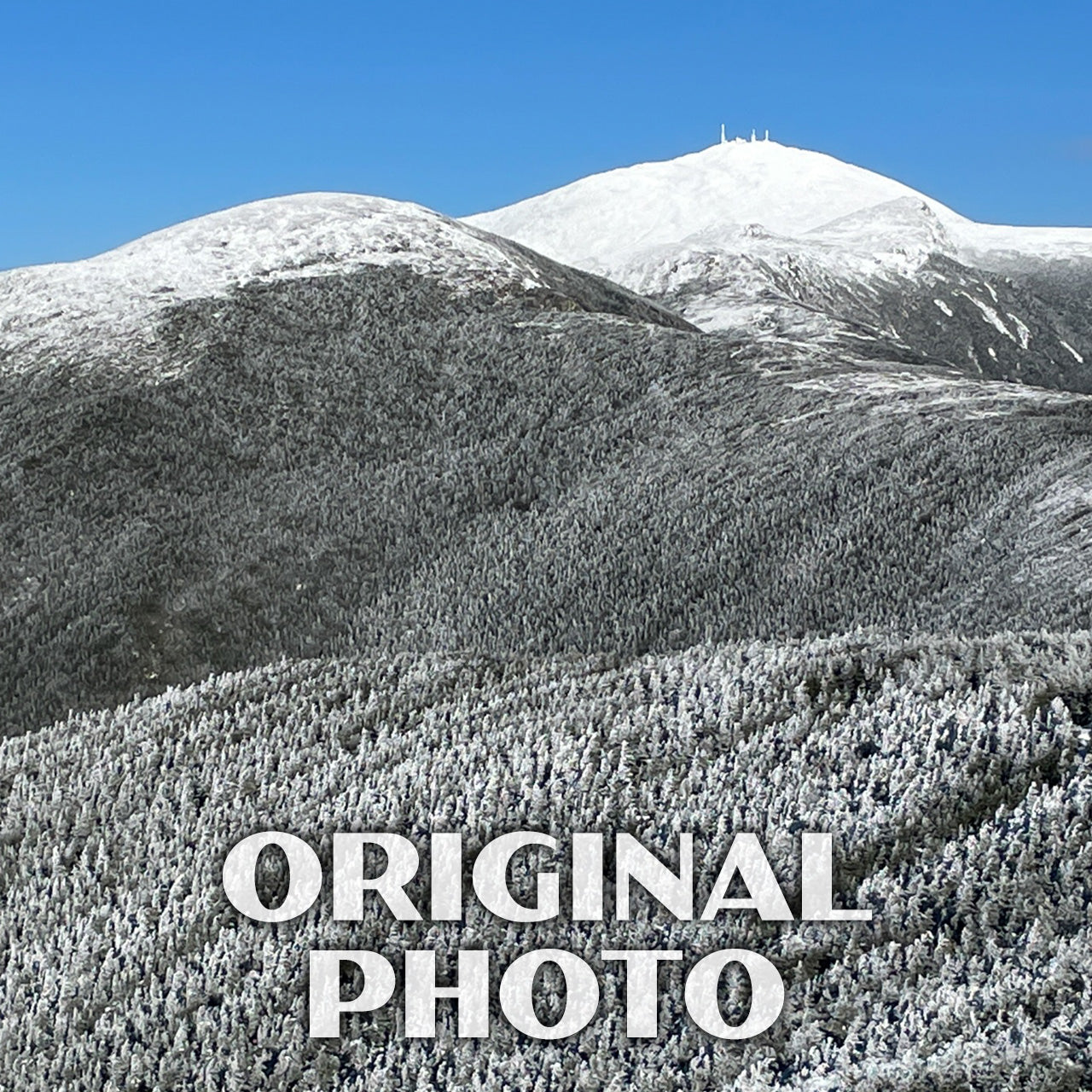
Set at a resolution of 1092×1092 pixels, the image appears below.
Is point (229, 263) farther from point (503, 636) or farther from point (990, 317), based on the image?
point (990, 317)

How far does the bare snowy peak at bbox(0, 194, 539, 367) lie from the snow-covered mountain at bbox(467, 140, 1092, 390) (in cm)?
1425

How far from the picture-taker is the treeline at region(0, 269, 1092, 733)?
23.4 m

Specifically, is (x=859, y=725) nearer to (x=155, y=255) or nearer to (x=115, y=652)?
(x=115, y=652)

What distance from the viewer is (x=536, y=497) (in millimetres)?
31250

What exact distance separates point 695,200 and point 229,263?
9829 centimetres

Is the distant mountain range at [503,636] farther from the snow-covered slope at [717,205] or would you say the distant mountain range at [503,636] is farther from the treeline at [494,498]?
the snow-covered slope at [717,205]

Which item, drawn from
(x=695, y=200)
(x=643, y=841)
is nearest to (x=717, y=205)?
(x=695, y=200)

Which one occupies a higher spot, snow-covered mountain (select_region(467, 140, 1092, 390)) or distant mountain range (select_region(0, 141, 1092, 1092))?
snow-covered mountain (select_region(467, 140, 1092, 390))

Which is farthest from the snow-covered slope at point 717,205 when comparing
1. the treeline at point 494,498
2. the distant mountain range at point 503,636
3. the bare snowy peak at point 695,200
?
the treeline at point 494,498

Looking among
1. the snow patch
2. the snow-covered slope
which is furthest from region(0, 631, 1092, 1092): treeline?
the snow-covered slope

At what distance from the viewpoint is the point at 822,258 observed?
294ft

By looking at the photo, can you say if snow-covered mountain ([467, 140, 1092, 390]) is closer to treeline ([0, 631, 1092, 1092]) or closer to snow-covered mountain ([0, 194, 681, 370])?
snow-covered mountain ([0, 194, 681, 370])

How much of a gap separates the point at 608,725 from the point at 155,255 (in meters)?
42.6

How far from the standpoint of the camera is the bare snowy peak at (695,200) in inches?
5005
